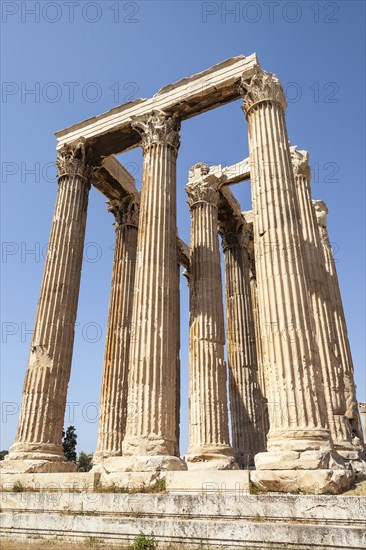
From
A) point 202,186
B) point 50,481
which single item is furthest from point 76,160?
point 50,481

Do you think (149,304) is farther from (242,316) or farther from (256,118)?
(242,316)

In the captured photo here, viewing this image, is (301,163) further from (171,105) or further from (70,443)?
(70,443)

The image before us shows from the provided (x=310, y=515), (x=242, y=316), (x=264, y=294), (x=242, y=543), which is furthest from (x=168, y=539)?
(x=242, y=316)

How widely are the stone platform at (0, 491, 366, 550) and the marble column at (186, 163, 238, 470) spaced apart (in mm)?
7484

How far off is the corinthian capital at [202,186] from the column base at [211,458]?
12.1m

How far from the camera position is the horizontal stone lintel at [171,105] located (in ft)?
59.5

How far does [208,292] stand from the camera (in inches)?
794

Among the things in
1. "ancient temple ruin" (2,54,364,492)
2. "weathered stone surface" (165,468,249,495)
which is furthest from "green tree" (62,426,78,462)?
"weathered stone surface" (165,468,249,495)

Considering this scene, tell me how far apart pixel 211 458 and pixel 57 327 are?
26.3 feet

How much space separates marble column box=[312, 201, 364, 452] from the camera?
51.8 feet

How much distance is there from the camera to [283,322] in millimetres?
12438

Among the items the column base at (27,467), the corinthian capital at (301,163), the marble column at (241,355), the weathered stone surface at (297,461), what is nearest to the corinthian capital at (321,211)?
the corinthian capital at (301,163)

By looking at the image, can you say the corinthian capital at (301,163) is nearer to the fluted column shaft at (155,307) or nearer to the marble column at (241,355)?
the fluted column shaft at (155,307)

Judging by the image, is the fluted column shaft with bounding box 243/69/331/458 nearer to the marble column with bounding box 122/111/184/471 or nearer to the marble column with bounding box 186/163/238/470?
the marble column with bounding box 122/111/184/471
